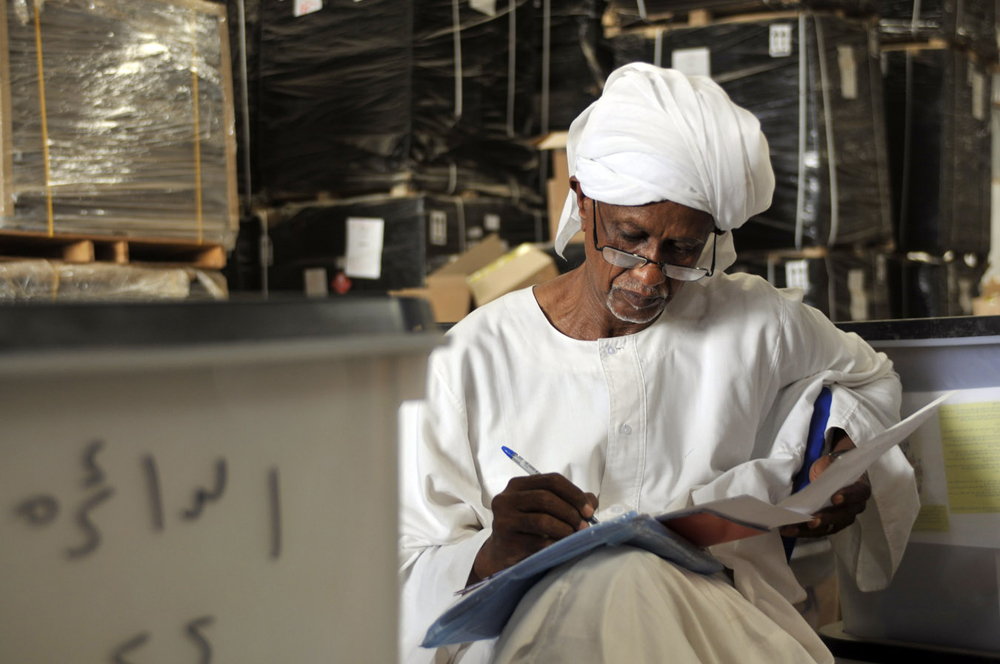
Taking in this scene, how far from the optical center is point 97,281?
2812 millimetres

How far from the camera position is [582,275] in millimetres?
1488

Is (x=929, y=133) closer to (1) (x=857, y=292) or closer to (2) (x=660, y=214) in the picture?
(1) (x=857, y=292)

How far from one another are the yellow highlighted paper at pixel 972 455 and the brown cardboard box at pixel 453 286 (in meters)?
1.98

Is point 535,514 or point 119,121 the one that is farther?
point 119,121

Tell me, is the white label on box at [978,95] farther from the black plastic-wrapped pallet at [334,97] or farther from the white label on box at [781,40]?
the black plastic-wrapped pallet at [334,97]

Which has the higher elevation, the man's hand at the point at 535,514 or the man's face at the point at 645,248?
the man's face at the point at 645,248

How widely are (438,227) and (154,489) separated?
3.06 m

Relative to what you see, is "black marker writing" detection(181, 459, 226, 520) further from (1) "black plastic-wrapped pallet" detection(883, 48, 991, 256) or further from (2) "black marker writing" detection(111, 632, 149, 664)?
(1) "black plastic-wrapped pallet" detection(883, 48, 991, 256)

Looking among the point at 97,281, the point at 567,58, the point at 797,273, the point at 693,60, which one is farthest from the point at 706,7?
the point at 97,281

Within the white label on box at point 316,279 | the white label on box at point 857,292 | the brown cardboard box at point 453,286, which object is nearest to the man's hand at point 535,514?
the brown cardboard box at point 453,286

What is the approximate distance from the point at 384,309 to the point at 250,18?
381 centimetres

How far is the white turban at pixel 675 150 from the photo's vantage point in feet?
4.43

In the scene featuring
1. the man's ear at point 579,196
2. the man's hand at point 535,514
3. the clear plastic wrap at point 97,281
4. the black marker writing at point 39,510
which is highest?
the man's ear at point 579,196

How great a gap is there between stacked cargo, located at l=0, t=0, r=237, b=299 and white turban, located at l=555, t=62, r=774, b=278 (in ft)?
6.29
